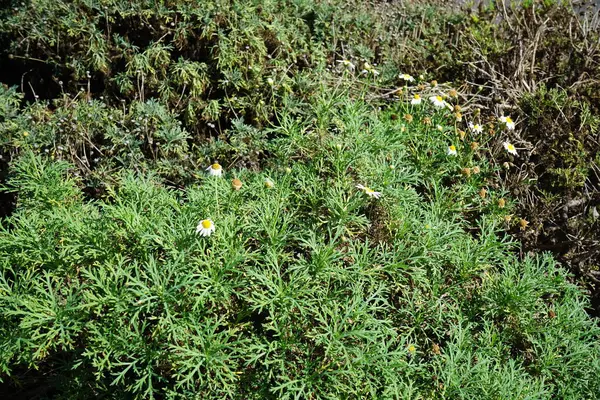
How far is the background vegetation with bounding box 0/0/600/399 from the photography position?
83.6 inches

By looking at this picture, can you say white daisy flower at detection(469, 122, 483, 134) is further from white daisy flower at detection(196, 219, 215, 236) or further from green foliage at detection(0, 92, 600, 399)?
white daisy flower at detection(196, 219, 215, 236)

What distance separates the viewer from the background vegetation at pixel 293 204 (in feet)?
6.97

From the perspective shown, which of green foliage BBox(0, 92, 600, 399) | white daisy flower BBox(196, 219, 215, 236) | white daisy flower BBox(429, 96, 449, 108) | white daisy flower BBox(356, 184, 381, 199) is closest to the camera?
green foliage BBox(0, 92, 600, 399)

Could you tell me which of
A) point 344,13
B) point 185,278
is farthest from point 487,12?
point 185,278

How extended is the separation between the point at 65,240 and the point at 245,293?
2.72 ft

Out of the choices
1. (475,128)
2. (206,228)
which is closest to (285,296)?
(206,228)

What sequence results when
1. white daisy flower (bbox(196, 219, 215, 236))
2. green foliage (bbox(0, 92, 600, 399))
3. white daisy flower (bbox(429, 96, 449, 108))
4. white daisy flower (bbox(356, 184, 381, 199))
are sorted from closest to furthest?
1. green foliage (bbox(0, 92, 600, 399))
2. white daisy flower (bbox(196, 219, 215, 236))
3. white daisy flower (bbox(356, 184, 381, 199))
4. white daisy flower (bbox(429, 96, 449, 108))

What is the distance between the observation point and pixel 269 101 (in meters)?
3.66

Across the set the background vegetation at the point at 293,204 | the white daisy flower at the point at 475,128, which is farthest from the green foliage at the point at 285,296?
the white daisy flower at the point at 475,128

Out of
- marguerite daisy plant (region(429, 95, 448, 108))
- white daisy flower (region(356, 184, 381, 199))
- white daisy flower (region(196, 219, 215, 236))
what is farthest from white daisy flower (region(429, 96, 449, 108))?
white daisy flower (region(196, 219, 215, 236))

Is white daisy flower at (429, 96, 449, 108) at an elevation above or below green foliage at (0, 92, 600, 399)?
above

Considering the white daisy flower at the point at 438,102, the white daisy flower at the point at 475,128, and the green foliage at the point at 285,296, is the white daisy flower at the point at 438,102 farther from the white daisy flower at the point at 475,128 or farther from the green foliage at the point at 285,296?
the green foliage at the point at 285,296

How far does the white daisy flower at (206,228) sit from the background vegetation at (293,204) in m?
0.09

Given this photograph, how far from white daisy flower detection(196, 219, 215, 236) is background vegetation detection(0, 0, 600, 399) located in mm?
86
